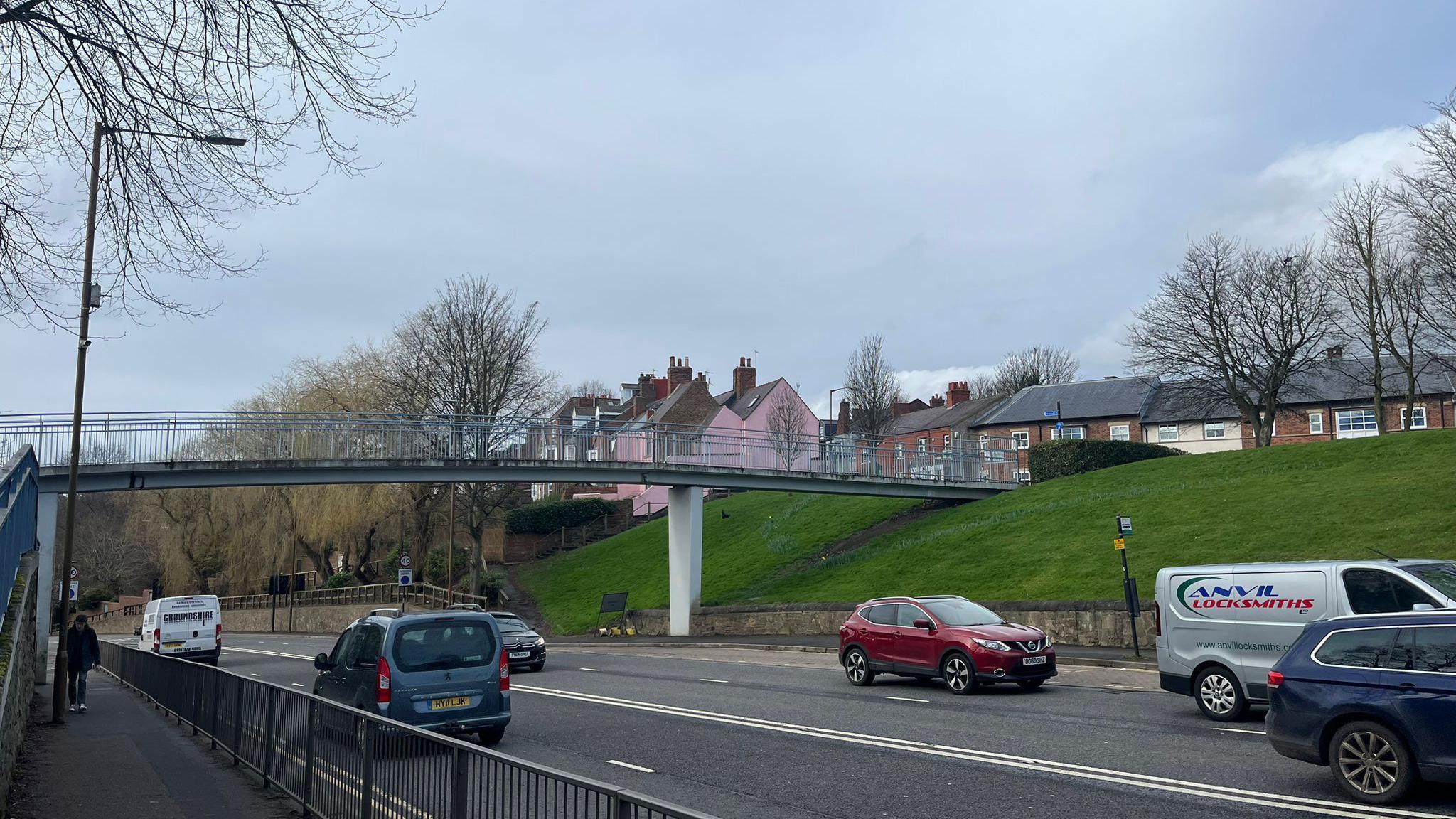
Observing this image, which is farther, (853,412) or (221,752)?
(853,412)

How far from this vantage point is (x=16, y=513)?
15.7m

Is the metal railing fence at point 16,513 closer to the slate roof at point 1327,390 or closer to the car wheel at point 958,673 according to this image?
the car wheel at point 958,673

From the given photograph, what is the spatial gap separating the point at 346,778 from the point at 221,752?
618cm

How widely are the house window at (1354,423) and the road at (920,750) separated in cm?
4819

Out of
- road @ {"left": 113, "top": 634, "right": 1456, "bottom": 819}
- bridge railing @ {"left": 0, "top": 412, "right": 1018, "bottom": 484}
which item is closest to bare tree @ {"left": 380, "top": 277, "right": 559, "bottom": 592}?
bridge railing @ {"left": 0, "top": 412, "right": 1018, "bottom": 484}

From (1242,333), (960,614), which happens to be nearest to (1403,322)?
(1242,333)

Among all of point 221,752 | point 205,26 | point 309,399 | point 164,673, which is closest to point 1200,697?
point 221,752

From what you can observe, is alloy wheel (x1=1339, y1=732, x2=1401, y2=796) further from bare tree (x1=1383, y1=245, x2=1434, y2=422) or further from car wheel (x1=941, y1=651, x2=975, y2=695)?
bare tree (x1=1383, y1=245, x2=1434, y2=422)

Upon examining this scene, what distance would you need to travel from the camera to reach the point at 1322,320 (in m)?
49.4

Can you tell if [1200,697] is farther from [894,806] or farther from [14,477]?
[14,477]

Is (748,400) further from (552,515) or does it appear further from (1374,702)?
(1374,702)

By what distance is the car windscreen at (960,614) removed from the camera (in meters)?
18.0

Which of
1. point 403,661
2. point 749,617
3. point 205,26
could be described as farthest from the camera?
point 749,617

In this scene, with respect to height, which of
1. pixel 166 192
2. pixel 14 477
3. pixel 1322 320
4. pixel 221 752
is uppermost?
pixel 1322 320
